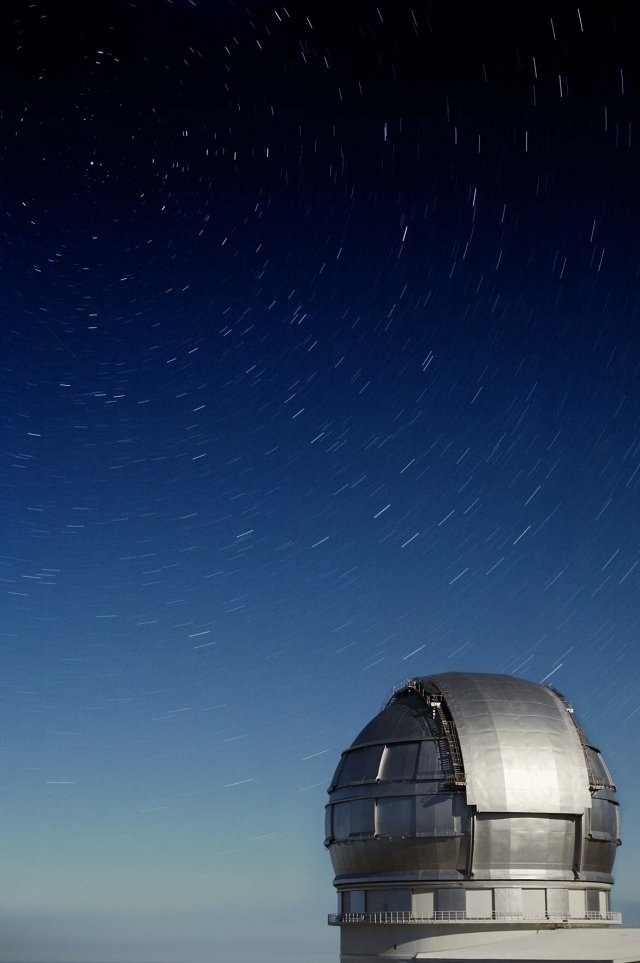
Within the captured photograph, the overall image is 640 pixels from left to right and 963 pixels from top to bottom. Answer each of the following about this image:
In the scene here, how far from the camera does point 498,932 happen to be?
28906 millimetres

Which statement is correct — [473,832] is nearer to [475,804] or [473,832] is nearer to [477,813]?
[477,813]

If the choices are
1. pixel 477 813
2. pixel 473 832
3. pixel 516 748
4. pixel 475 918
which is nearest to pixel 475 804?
pixel 477 813

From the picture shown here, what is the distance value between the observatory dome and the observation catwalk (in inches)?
1.4

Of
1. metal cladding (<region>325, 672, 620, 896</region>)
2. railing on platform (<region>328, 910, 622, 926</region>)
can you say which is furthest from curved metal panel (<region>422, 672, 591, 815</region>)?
railing on platform (<region>328, 910, 622, 926</region>)

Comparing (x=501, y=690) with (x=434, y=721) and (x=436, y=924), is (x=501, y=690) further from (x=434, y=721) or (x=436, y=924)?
(x=436, y=924)

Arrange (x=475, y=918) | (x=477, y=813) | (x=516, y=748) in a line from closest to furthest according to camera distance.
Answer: (x=475, y=918) < (x=477, y=813) < (x=516, y=748)

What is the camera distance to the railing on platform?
28922 millimetres

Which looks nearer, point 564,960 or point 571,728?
point 564,960

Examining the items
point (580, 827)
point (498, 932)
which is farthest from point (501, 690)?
point (498, 932)

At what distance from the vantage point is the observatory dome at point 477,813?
2919 centimetres

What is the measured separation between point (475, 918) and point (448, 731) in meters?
5.03

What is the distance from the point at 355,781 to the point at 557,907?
6.64 meters

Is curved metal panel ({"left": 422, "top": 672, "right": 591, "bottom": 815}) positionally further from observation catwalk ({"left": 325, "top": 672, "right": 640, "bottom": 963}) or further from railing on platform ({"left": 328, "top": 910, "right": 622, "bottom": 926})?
railing on platform ({"left": 328, "top": 910, "right": 622, "bottom": 926})

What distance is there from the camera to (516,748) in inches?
1200
